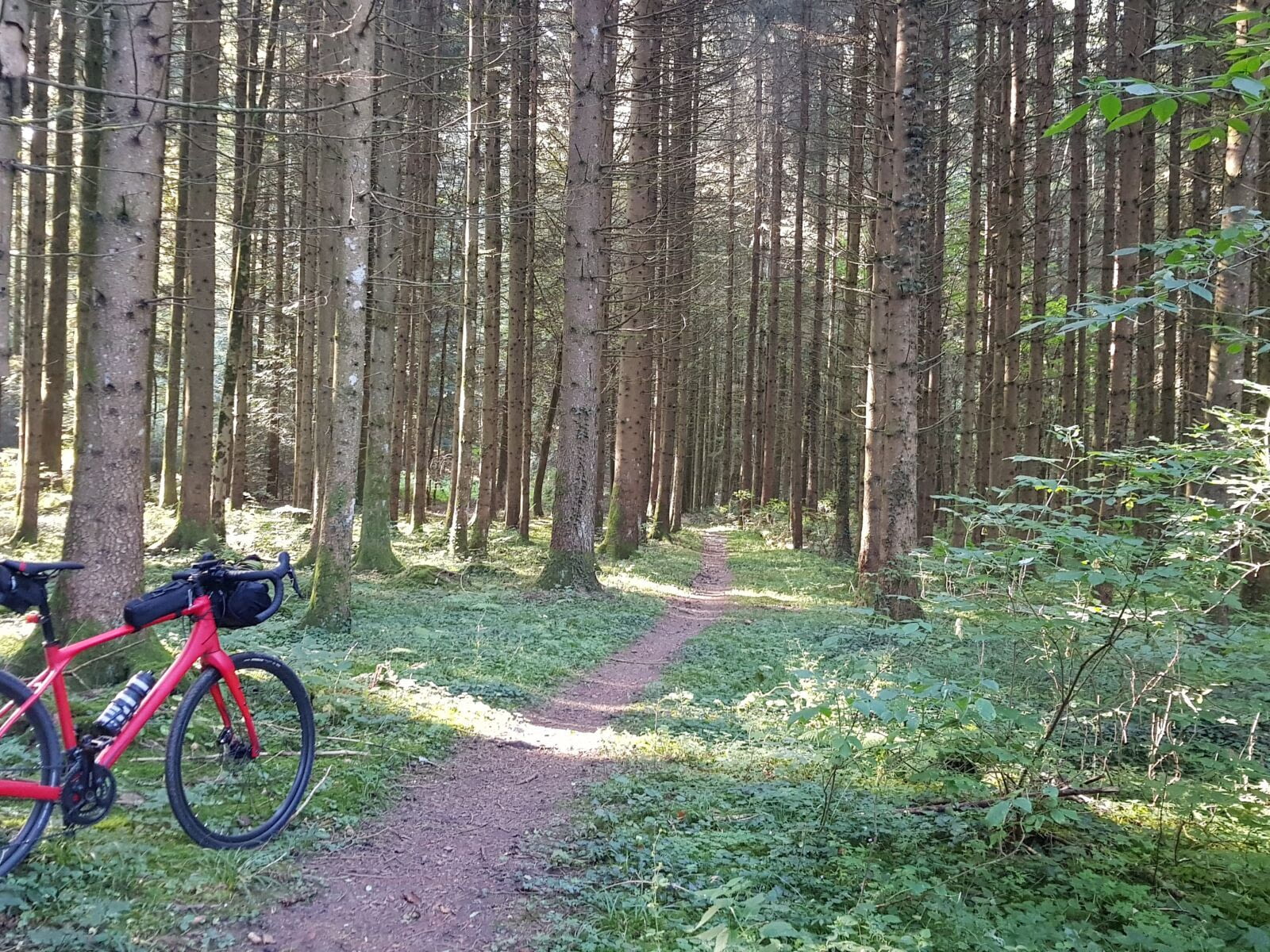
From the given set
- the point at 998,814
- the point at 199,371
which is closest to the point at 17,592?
the point at 998,814

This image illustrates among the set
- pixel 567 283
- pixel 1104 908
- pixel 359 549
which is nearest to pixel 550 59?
pixel 567 283

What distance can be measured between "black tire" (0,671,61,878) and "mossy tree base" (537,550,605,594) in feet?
31.1

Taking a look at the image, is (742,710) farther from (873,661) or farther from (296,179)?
(296,179)

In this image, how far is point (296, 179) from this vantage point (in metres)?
20.4

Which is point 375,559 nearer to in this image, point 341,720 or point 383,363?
point 383,363

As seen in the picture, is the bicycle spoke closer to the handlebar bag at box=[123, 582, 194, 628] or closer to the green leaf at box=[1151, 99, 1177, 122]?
the handlebar bag at box=[123, 582, 194, 628]

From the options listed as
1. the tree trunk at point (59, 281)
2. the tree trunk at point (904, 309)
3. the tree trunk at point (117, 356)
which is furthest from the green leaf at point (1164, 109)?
the tree trunk at point (59, 281)

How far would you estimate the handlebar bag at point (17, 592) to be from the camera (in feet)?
10.2

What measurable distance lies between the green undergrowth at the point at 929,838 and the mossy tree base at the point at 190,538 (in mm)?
10149

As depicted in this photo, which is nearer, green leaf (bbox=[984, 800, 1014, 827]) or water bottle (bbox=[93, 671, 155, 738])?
water bottle (bbox=[93, 671, 155, 738])

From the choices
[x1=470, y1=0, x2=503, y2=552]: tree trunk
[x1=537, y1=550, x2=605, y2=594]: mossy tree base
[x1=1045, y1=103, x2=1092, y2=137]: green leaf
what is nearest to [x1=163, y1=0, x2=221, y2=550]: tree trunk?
[x1=470, y1=0, x2=503, y2=552]: tree trunk

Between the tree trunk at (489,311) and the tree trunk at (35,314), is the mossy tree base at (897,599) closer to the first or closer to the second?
the tree trunk at (489,311)

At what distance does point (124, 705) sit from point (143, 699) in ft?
0.26

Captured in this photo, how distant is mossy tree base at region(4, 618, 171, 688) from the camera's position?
5.20 metres
